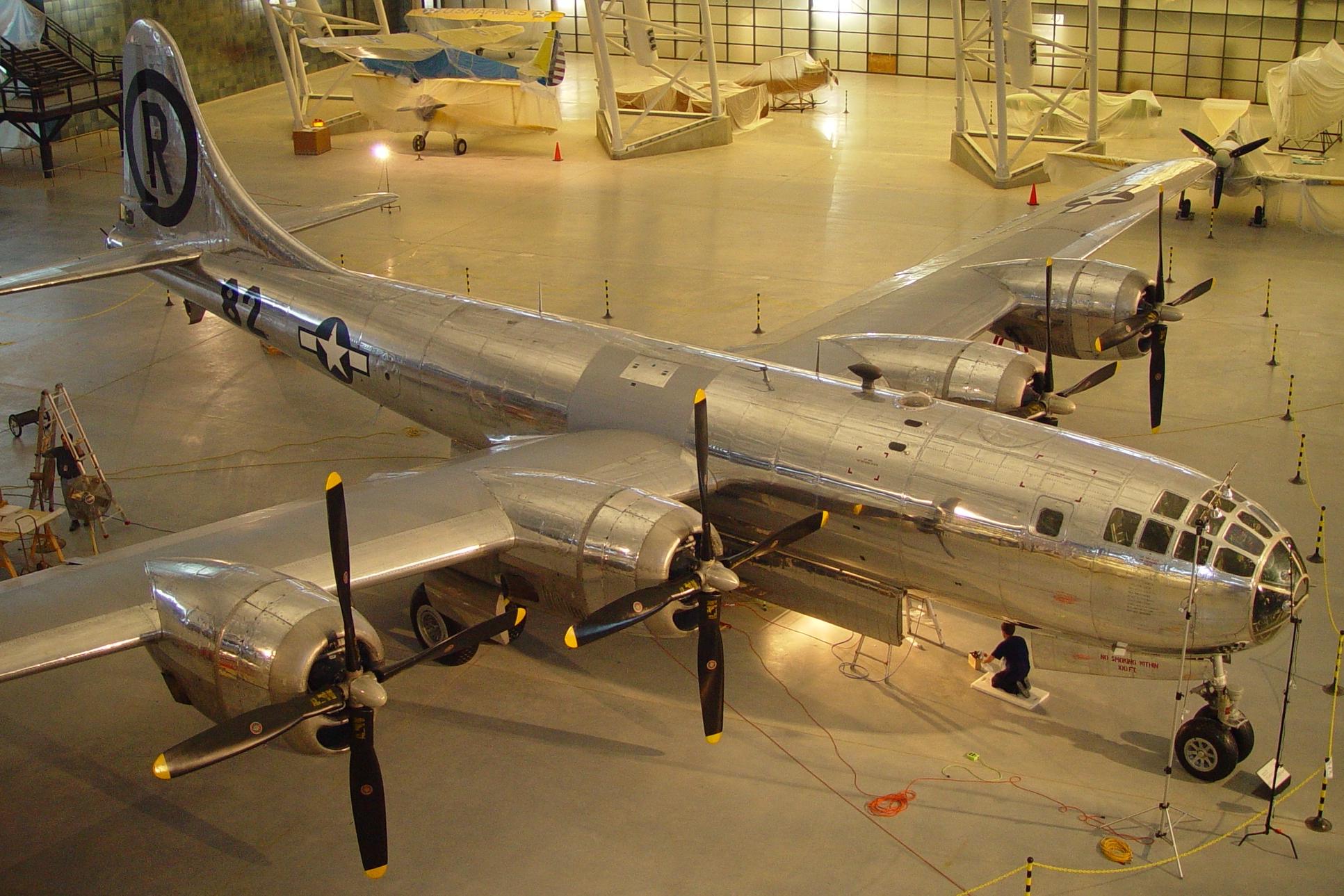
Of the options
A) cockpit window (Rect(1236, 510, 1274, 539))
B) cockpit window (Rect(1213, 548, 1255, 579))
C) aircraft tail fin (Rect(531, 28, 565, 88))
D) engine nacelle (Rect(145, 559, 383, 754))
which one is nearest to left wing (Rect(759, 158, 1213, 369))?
cockpit window (Rect(1236, 510, 1274, 539))

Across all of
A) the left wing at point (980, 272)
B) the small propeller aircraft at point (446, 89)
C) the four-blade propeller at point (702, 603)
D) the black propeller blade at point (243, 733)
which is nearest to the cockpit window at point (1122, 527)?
the four-blade propeller at point (702, 603)

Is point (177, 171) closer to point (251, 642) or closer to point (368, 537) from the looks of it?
point (368, 537)

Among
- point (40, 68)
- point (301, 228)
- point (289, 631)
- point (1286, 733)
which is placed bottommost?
point (1286, 733)

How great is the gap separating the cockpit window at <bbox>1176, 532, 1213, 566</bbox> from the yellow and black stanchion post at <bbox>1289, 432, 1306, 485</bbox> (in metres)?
7.15

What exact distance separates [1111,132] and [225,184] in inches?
1172

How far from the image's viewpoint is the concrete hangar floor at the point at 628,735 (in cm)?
1152

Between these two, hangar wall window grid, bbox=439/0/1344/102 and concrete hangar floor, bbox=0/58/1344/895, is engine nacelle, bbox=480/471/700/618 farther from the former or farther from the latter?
hangar wall window grid, bbox=439/0/1344/102

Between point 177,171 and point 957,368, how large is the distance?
1264 centimetres

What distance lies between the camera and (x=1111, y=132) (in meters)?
39.8

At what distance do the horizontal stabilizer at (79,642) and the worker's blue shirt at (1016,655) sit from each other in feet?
28.4

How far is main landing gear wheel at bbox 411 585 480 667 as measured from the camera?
14.6 metres

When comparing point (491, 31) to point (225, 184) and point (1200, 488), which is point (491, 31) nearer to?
point (225, 184)

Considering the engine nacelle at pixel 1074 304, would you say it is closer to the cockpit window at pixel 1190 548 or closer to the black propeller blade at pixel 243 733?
the cockpit window at pixel 1190 548

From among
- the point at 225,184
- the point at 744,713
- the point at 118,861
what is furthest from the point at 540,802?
the point at 225,184
